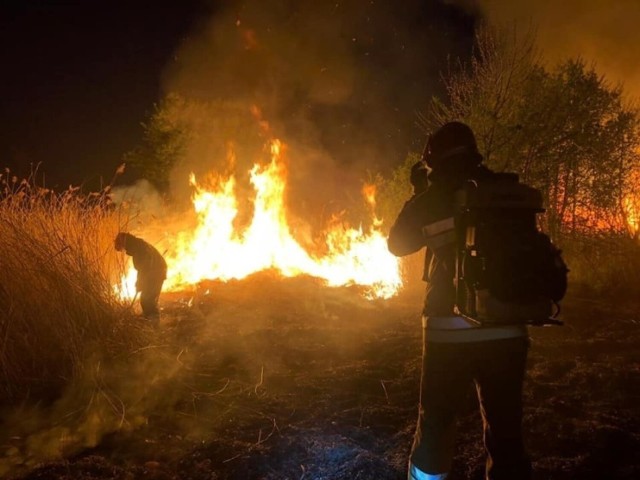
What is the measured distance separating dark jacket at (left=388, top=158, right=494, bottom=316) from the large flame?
8.04 meters

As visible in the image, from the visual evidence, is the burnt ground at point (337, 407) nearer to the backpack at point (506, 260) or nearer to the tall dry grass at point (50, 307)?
the tall dry grass at point (50, 307)

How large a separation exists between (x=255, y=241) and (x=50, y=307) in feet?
22.0

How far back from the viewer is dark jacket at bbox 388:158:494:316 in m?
2.19

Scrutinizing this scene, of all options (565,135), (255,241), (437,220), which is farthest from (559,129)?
(437,220)

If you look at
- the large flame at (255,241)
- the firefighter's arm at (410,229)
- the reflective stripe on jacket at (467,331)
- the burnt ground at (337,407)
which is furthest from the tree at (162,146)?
the reflective stripe on jacket at (467,331)

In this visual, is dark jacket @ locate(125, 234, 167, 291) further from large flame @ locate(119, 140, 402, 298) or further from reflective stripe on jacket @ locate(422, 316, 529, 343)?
reflective stripe on jacket @ locate(422, 316, 529, 343)

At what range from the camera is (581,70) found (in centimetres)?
1056

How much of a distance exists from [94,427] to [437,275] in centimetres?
307

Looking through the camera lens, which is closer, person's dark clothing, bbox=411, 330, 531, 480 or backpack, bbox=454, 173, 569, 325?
backpack, bbox=454, 173, 569, 325

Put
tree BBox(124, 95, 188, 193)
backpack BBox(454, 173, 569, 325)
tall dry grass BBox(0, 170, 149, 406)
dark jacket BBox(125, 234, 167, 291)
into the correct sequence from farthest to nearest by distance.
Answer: tree BBox(124, 95, 188, 193) < dark jacket BBox(125, 234, 167, 291) < tall dry grass BBox(0, 170, 149, 406) < backpack BBox(454, 173, 569, 325)

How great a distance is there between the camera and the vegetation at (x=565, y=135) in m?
10.4

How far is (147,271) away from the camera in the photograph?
7133 mm

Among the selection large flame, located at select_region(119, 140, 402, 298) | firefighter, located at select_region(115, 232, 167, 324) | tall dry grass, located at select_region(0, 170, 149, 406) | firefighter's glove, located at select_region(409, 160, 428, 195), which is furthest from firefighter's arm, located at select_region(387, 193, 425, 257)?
large flame, located at select_region(119, 140, 402, 298)

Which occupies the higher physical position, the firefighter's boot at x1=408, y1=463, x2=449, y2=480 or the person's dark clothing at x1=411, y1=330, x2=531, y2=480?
the person's dark clothing at x1=411, y1=330, x2=531, y2=480
